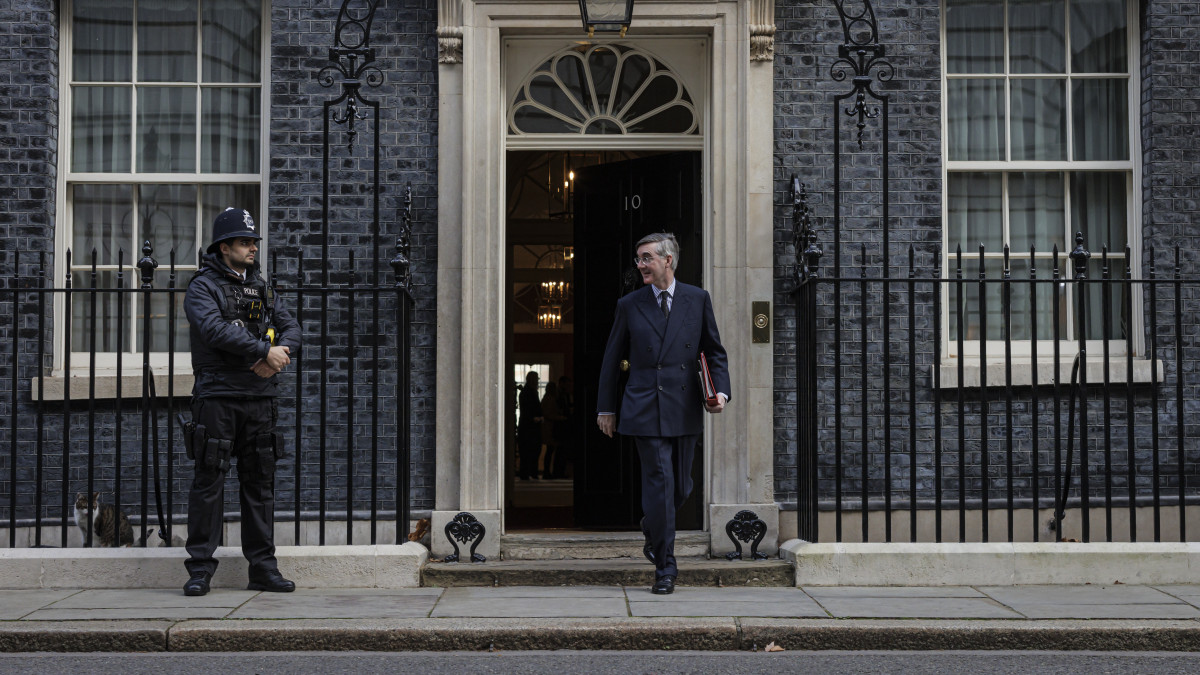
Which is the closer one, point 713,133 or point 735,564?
point 735,564

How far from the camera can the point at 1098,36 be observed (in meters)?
8.76

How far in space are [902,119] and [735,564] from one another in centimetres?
312

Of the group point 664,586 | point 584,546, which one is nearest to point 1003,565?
point 664,586

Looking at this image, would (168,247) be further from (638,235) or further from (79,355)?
(638,235)

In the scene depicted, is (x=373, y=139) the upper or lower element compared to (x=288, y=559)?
upper

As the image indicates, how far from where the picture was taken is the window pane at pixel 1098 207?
876 centimetres

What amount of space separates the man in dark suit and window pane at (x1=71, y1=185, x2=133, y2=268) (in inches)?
142

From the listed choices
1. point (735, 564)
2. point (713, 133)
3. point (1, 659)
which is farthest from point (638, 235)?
point (1, 659)

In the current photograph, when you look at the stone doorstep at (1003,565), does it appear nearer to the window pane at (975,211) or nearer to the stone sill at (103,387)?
the window pane at (975,211)

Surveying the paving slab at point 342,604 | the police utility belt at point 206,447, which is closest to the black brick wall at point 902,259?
the paving slab at point 342,604

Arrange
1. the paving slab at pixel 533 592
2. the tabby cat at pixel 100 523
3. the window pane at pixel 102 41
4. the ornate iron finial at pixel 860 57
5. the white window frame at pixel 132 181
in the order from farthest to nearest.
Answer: the window pane at pixel 102 41, the white window frame at pixel 132 181, the ornate iron finial at pixel 860 57, the tabby cat at pixel 100 523, the paving slab at pixel 533 592

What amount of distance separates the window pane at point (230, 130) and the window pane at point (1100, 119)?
5460 mm

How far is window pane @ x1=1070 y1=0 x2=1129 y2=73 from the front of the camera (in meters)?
8.74

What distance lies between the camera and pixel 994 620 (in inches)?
232
